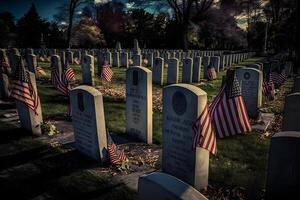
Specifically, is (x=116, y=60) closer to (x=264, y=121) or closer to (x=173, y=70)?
(x=173, y=70)

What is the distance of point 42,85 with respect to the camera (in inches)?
595

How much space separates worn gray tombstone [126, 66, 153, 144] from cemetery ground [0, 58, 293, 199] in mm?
315

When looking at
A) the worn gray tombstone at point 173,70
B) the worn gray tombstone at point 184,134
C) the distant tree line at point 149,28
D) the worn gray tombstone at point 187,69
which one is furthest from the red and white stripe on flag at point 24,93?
the distant tree line at point 149,28

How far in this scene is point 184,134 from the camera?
554cm

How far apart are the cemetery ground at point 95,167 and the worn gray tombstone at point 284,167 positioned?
4.01 feet

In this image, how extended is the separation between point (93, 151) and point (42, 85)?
9.36 metres

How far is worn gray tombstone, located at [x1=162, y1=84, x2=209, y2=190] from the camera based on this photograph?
5.33m

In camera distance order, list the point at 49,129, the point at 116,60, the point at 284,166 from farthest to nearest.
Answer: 1. the point at 116,60
2. the point at 49,129
3. the point at 284,166

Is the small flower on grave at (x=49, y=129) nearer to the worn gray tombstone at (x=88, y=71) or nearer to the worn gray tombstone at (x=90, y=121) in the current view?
the worn gray tombstone at (x=90, y=121)

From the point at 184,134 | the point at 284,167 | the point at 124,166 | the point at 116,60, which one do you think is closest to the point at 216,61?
the point at 116,60

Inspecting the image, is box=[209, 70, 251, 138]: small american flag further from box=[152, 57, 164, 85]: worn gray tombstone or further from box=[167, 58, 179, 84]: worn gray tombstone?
box=[152, 57, 164, 85]: worn gray tombstone

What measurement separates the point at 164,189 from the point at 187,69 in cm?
1375

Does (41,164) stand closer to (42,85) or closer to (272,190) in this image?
(272,190)

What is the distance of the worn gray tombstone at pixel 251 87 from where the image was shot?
1017 centimetres
